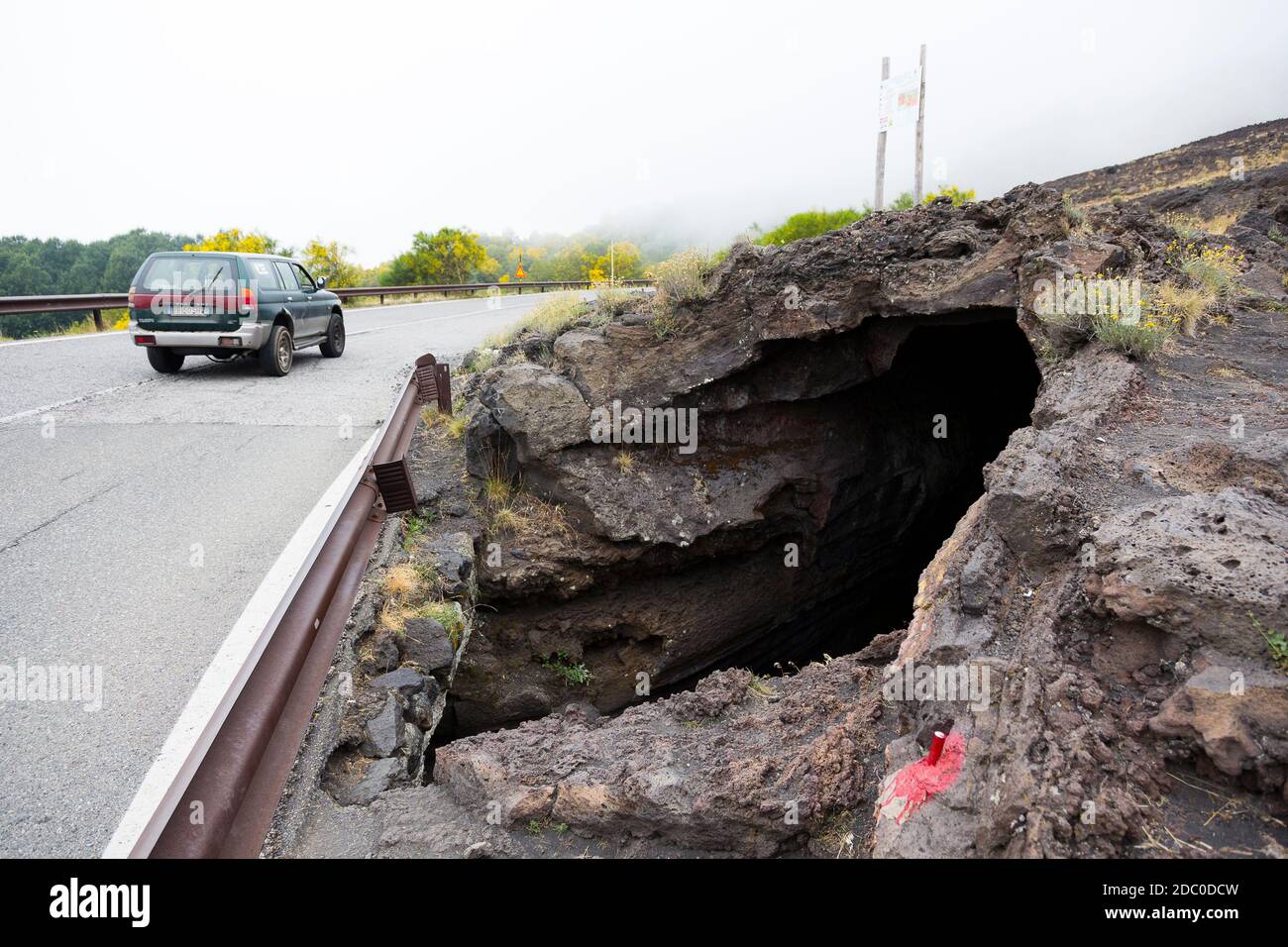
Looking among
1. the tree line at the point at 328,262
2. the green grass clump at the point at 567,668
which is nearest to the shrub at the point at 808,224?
the tree line at the point at 328,262

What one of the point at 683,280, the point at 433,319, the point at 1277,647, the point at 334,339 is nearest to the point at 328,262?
the point at 433,319

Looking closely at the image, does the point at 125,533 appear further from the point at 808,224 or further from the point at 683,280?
the point at 808,224

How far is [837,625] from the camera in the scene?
1144 centimetres

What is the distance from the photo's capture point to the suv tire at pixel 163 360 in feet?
35.0

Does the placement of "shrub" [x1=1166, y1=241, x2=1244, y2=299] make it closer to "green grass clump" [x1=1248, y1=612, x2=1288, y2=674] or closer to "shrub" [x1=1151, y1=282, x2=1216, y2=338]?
"shrub" [x1=1151, y1=282, x2=1216, y2=338]

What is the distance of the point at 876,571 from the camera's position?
38.4 ft

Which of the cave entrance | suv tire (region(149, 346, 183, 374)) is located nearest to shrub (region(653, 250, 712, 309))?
the cave entrance

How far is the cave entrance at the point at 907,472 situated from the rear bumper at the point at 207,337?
27.4 ft

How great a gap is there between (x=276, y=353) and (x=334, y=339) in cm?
228

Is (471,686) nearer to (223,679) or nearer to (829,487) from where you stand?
(223,679)

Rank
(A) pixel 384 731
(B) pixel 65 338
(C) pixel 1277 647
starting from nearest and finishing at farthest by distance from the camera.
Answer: (C) pixel 1277 647
(A) pixel 384 731
(B) pixel 65 338

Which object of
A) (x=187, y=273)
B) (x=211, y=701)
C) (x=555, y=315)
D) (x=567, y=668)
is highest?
(x=187, y=273)

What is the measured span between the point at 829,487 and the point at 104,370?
429 inches

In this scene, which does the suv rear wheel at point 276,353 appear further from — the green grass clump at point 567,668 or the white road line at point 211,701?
the green grass clump at point 567,668
